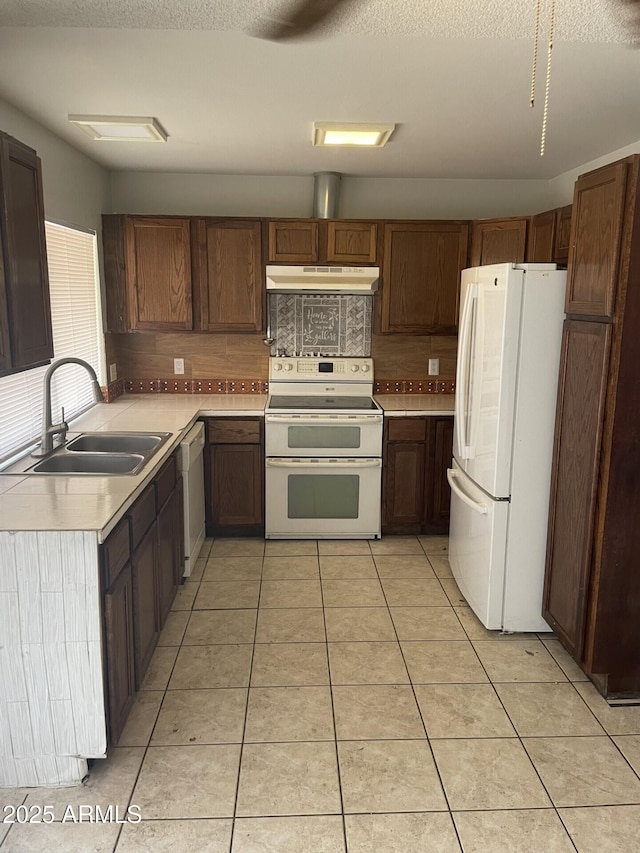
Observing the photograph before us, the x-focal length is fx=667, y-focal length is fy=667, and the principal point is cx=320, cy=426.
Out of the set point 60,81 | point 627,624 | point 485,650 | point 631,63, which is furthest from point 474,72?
point 485,650

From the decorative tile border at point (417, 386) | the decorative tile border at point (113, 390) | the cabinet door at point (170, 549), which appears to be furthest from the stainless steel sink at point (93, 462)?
the decorative tile border at point (417, 386)

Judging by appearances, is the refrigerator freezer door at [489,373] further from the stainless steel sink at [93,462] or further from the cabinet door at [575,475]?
the stainless steel sink at [93,462]

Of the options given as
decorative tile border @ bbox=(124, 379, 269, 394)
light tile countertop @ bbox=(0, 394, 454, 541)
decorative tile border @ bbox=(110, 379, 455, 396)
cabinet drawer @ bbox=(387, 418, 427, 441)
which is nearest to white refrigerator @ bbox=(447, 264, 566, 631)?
cabinet drawer @ bbox=(387, 418, 427, 441)

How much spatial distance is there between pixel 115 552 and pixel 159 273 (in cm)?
260

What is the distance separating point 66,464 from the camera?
3.07 m

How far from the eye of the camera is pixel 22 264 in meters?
2.33

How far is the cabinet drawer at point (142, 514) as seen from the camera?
2518mm

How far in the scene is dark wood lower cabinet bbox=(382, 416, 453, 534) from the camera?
14.1 ft

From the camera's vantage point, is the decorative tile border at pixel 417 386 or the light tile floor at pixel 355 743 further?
the decorative tile border at pixel 417 386

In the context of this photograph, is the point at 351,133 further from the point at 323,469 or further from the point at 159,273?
the point at 323,469

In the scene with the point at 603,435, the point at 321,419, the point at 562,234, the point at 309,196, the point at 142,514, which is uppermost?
the point at 309,196

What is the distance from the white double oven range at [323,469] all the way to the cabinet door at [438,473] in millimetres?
337

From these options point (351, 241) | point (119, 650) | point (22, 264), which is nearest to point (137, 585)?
point (119, 650)

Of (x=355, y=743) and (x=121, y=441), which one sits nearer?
(x=355, y=743)
